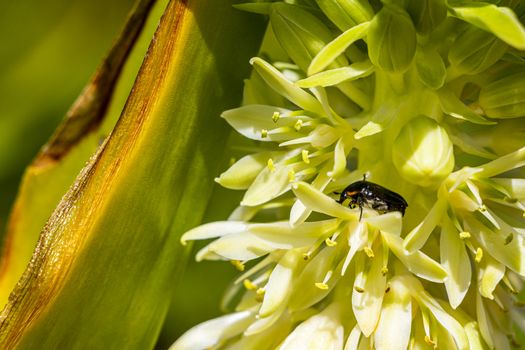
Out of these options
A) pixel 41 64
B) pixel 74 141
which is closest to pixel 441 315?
pixel 74 141

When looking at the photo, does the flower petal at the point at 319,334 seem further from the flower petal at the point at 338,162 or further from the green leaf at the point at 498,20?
the green leaf at the point at 498,20

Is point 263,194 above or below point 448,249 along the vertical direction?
above

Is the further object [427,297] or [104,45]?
[104,45]

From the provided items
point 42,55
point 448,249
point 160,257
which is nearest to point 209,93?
point 160,257

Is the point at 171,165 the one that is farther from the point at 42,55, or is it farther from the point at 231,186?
the point at 42,55

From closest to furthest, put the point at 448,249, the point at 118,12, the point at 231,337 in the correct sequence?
the point at 448,249 → the point at 231,337 → the point at 118,12

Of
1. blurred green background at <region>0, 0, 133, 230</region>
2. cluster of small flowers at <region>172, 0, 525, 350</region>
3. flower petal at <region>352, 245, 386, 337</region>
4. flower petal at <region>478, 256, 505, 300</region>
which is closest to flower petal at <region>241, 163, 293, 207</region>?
cluster of small flowers at <region>172, 0, 525, 350</region>

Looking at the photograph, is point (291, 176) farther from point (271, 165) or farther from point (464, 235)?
point (464, 235)

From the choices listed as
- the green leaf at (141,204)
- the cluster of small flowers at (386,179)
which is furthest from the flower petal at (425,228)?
the green leaf at (141,204)
